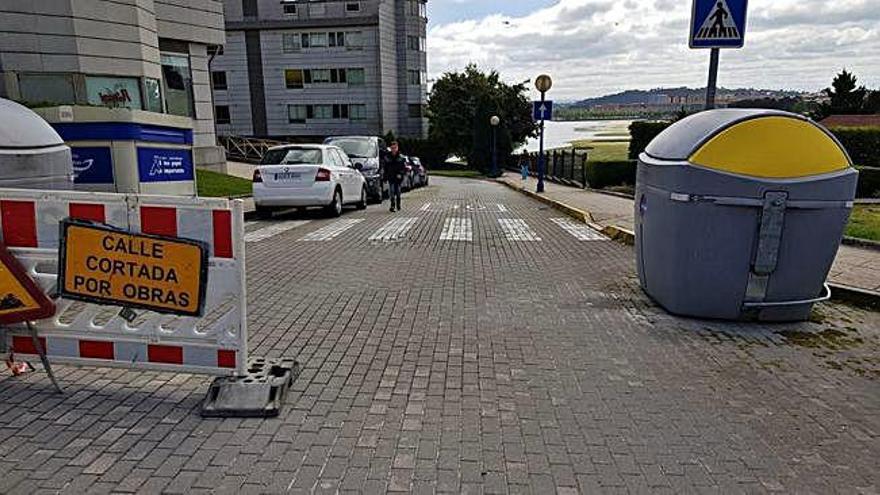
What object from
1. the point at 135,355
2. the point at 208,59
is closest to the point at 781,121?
the point at 135,355

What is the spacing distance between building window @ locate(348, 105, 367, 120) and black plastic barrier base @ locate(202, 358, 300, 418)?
168 ft

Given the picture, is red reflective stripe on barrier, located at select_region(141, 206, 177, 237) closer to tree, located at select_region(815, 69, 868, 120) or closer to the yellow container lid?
the yellow container lid

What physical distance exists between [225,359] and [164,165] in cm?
820

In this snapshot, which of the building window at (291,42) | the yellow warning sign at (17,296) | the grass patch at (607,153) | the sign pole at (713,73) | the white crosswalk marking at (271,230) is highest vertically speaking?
the building window at (291,42)

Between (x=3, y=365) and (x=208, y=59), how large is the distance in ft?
75.5

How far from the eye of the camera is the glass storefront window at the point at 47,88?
15.2 metres

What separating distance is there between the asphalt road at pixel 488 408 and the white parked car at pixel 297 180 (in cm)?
650

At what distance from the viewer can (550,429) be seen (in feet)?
10.3

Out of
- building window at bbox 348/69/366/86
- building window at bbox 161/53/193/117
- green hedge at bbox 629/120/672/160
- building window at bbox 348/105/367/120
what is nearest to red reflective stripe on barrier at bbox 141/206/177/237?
building window at bbox 161/53/193/117

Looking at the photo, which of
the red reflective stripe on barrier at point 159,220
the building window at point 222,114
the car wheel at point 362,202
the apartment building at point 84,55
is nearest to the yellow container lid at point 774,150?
the red reflective stripe on barrier at point 159,220

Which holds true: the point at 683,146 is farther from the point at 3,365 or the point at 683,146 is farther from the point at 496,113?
the point at 496,113

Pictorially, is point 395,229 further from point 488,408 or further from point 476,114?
point 476,114

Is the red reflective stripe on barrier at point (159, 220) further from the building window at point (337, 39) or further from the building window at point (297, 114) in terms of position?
the building window at point (297, 114)

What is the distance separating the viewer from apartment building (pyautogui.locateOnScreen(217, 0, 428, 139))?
168ft
